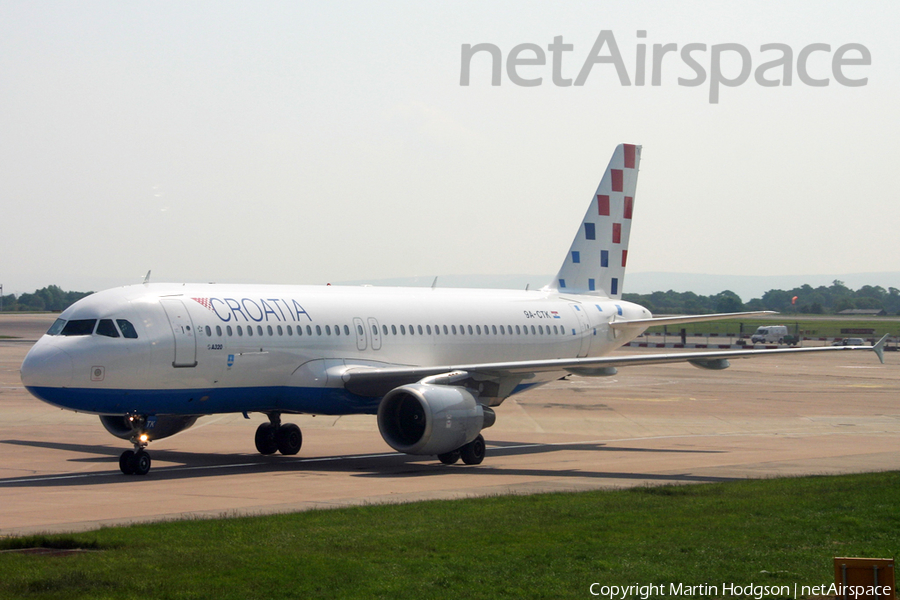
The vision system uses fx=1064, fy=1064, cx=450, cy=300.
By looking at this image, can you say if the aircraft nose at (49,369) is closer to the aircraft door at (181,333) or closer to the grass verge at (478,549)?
the aircraft door at (181,333)

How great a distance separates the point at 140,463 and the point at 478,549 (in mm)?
11531

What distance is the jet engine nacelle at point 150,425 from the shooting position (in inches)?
903

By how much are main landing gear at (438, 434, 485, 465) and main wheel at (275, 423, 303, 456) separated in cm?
423

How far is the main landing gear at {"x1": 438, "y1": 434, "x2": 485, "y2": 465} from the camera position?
24.4 metres

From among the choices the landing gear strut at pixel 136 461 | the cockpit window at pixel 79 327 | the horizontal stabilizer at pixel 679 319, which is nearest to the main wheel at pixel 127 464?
the landing gear strut at pixel 136 461

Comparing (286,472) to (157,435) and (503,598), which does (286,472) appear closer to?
(157,435)

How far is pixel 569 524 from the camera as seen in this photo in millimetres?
14672

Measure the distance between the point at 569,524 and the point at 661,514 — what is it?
1720 mm

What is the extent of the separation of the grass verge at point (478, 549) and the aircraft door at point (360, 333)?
393 inches

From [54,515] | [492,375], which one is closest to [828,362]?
[492,375]

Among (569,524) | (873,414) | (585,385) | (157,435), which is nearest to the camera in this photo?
(569,524)

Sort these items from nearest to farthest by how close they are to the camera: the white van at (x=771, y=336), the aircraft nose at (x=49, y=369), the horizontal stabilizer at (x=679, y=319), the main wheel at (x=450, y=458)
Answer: the aircraft nose at (x=49, y=369) < the main wheel at (x=450, y=458) < the horizontal stabilizer at (x=679, y=319) < the white van at (x=771, y=336)

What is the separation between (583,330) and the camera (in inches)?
1324

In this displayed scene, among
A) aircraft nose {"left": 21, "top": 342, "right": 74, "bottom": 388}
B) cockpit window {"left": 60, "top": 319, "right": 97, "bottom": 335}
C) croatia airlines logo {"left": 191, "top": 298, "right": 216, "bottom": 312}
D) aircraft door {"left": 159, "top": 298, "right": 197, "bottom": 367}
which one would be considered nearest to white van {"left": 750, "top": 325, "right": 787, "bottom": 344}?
croatia airlines logo {"left": 191, "top": 298, "right": 216, "bottom": 312}
